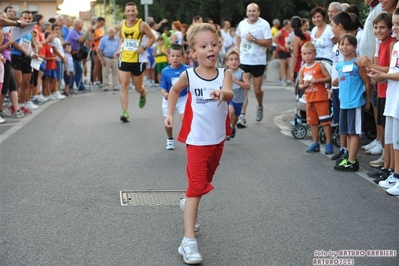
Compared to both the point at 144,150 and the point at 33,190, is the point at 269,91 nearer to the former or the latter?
the point at 144,150

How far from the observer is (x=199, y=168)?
5133mm

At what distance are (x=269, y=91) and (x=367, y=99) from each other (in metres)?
12.0

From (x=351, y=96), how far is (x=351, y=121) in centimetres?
29

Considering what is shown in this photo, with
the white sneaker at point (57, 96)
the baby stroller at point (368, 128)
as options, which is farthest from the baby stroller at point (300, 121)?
the white sneaker at point (57, 96)

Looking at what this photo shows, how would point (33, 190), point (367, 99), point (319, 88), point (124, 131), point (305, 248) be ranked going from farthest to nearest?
point (124, 131)
point (319, 88)
point (367, 99)
point (33, 190)
point (305, 248)

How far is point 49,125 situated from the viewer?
1204 cm

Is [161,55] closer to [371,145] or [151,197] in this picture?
[371,145]

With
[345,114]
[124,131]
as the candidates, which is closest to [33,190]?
[345,114]

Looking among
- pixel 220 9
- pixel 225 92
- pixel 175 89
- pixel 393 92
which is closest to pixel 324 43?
pixel 393 92

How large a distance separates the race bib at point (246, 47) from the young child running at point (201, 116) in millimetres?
7088

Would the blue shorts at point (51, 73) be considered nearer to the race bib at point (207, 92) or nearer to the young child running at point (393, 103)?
the young child running at point (393, 103)

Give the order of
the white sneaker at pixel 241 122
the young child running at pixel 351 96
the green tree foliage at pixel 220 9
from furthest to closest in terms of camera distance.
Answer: the green tree foliage at pixel 220 9
the white sneaker at pixel 241 122
the young child running at pixel 351 96

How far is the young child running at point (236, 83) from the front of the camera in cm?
1006

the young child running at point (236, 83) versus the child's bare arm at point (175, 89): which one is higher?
the child's bare arm at point (175, 89)
